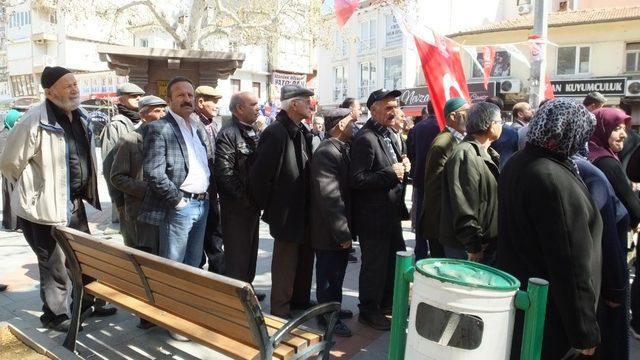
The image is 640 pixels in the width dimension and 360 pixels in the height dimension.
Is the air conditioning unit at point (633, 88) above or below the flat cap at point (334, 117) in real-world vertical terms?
above

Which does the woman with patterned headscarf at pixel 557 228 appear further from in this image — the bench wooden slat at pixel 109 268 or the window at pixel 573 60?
the window at pixel 573 60

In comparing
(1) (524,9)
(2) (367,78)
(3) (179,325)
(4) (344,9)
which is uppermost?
(1) (524,9)

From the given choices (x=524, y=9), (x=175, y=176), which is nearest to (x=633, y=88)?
(x=524, y=9)

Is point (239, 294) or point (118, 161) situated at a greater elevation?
point (118, 161)

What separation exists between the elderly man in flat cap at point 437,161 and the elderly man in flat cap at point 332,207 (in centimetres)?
62

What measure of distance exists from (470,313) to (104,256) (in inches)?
83.9

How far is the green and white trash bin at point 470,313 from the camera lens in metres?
1.87

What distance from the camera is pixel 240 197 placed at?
398 centimetres

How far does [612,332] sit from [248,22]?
13.2 meters

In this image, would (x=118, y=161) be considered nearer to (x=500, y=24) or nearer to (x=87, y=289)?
(x=87, y=289)

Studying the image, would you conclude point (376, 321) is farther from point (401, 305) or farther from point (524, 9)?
point (524, 9)

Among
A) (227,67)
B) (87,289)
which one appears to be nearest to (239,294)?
(87,289)

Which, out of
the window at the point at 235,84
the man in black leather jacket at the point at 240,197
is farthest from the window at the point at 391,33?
the man in black leather jacket at the point at 240,197

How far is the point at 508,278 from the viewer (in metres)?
1.99
